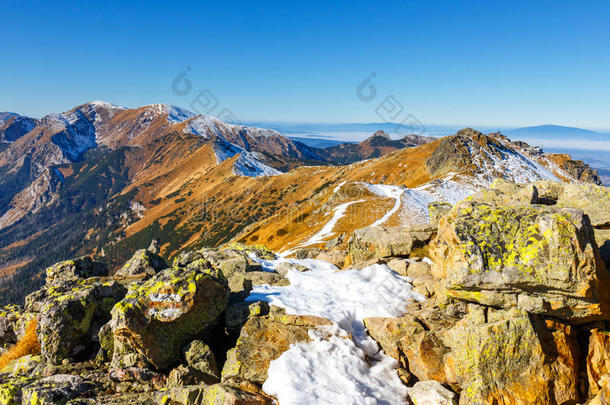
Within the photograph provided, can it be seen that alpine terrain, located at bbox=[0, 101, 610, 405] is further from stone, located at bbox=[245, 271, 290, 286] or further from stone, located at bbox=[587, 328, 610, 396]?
stone, located at bbox=[245, 271, 290, 286]

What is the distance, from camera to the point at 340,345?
651 inches

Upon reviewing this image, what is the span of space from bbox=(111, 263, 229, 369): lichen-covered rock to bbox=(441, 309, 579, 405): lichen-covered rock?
13.3 m

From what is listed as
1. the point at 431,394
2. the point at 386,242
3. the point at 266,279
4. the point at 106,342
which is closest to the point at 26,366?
the point at 106,342

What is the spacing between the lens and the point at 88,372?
16.9m

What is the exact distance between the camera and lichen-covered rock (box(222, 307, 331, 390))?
15.3 meters

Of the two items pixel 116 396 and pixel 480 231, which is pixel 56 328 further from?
pixel 480 231

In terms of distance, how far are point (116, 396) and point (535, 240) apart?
835 inches

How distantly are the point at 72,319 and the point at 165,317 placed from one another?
742 cm

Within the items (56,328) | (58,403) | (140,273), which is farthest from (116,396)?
(140,273)

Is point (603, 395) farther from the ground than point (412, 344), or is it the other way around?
point (412, 344)

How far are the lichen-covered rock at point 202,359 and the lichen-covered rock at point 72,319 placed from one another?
7750 millimetres

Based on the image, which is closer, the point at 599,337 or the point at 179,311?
the point at 599,337

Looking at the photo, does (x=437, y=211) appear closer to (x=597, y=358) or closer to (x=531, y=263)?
(x=531, y=263)

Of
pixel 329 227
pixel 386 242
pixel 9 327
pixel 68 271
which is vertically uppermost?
pixel 386 242
